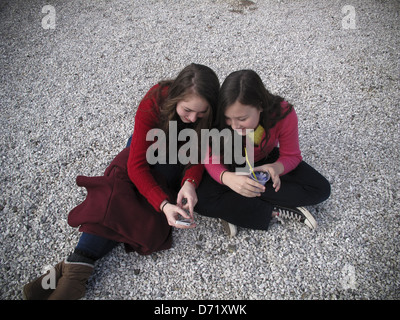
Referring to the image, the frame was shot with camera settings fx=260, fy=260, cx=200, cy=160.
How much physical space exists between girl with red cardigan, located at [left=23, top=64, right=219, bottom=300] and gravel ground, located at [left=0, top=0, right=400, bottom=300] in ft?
0.71

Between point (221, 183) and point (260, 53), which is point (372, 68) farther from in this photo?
point (221, 183)

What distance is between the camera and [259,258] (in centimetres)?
209

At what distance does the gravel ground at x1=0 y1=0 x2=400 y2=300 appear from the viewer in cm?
201

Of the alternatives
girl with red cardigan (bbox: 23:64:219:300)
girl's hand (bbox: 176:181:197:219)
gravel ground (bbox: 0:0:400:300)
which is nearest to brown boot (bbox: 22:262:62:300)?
girl with red cardigan (bbox: 23:64:219:300)

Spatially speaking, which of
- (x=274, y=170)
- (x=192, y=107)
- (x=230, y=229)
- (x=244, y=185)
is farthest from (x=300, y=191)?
(x=192, y=107)

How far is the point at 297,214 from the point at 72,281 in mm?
1803

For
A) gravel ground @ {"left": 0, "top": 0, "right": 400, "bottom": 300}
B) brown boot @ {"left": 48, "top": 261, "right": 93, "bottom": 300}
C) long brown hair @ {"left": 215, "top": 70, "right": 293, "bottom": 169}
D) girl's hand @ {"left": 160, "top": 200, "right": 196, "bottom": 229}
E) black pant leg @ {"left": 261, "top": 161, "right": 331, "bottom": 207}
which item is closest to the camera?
long brown hair @ {"left": 215, "top": 70, "right": 293, "bottom": 169}

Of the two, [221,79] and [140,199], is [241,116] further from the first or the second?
[221,79]

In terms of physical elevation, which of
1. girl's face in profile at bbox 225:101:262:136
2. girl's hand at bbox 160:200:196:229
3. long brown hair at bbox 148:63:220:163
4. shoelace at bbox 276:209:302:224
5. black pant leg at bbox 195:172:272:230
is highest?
long brown hair at bbox 148:63:220:163

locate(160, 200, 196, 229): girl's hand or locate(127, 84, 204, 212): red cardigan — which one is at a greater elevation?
locate(127, 84, 204, 212): red cardigan

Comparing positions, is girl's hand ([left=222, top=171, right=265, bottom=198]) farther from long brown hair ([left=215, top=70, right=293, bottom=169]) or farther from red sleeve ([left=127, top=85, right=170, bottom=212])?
red sleeve ([left=127, top=85, right=170, bottom=212])

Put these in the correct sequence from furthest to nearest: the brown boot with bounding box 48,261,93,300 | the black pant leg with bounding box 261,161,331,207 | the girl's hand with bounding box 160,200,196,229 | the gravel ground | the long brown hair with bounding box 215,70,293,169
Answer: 1. the black pant leg with bounding box 261,161,331,207
2. the gravel ground
3. the girl's hand with bounding box 160,200,196,229
4. the brown boot with bounding box 48,261,93,300
5. the long brown hair with bounding box 215,70,293,169

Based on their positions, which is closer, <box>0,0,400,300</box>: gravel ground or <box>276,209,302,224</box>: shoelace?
<box>0,0,400,300</box>: gravel ground
